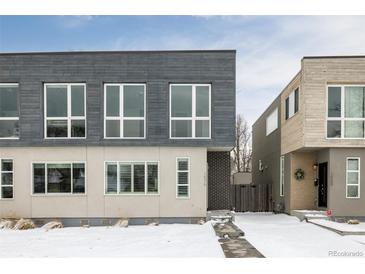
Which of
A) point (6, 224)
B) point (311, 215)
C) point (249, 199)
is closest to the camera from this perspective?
point (6, 224)

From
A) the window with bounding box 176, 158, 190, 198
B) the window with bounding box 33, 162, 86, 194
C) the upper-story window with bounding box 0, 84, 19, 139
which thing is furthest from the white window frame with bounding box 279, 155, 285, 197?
the upper-story window with bounding box 0, 84, 19, 139

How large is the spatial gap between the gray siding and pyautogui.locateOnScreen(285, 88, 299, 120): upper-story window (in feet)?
10.6

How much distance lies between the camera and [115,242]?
364 inches

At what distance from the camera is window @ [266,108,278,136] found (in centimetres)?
1785

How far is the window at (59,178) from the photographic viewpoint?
12.3 metres

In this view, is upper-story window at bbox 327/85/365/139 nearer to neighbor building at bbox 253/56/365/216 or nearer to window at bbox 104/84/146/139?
neighbor building at bbox 253/56/365/216

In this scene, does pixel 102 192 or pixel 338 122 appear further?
pixel 338 122

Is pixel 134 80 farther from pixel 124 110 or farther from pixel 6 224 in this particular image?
pixel 6 224

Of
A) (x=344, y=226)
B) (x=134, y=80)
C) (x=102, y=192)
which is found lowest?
(x=344, y=226)

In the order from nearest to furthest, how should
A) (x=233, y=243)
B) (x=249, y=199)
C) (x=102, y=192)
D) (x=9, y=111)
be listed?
(x=233, y=243) → (x=102, y=192) → (x=9, y=111) → (x=249, y=199)

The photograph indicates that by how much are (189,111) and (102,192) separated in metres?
4.19

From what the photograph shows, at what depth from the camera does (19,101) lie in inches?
488

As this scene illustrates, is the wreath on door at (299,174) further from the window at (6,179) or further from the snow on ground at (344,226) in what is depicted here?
the window at (6,179)

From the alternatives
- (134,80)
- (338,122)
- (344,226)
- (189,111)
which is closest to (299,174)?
(338,122)
